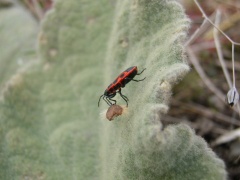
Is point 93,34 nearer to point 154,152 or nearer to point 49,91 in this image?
point 49,91

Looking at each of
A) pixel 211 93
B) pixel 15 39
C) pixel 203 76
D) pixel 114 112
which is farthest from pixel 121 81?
pixel 15 39

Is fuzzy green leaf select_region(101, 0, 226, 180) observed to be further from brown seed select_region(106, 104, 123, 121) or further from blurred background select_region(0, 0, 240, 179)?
blurred background select_region(0, 0, 240, 179)

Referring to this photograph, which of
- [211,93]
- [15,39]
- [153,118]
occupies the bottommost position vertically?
[153,118]

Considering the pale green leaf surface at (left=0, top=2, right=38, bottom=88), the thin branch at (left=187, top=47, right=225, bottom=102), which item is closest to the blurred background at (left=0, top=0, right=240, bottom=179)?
the thin branch at (left=187, top=47, right=225, bottom=102)

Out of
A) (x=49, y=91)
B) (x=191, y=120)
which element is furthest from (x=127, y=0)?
(x=191, y=120)

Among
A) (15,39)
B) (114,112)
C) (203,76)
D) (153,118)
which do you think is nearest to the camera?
(153,118)

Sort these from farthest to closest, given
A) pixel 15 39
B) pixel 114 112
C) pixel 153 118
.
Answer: pixel 15 39, pixel 114 112, pixel 153 118

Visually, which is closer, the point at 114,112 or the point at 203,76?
the point at 114,112

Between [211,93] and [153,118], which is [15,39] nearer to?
[211,93]
